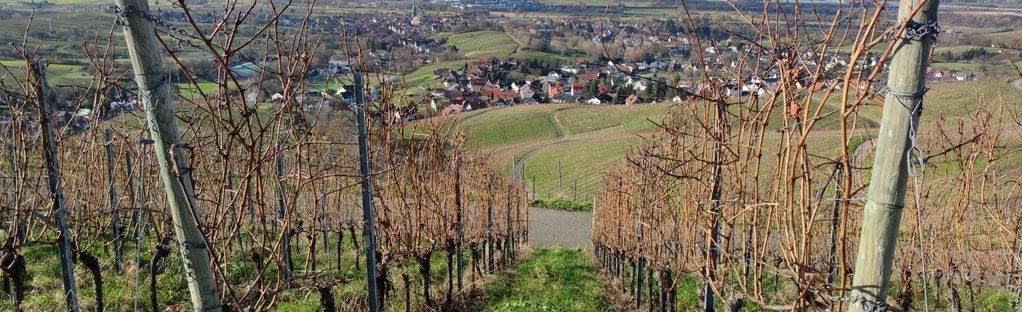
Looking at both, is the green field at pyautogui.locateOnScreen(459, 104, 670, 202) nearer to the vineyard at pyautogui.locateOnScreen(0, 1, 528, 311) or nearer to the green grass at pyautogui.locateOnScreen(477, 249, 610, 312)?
the green grass at pyautogui.locateOnScreen(477, 249, 610, 312)

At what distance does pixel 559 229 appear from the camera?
17109 millimetres

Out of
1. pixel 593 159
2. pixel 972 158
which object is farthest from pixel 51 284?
pixel 593 159

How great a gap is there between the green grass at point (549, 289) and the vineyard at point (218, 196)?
0.54 m

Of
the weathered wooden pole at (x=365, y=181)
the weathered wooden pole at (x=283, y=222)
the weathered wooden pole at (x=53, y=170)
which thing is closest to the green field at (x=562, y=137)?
the weathered wooden pole at (x=283, y=222)

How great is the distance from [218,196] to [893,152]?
8.42ft

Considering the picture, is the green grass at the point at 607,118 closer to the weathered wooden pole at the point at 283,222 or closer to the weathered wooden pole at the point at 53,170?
the weathered wooden pole at the point at 283,222

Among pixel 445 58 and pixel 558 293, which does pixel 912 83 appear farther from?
pixel 445 58

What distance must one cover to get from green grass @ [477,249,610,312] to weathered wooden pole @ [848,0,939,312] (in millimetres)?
5058

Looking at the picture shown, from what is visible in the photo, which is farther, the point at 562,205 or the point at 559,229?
the point at 562,205

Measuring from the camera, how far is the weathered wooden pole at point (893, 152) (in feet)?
5.36

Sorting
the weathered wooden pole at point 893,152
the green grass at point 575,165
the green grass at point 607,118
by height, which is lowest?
the green grass at point 575,165

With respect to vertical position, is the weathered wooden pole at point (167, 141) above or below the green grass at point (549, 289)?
above

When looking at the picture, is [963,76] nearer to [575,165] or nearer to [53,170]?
[575,165]

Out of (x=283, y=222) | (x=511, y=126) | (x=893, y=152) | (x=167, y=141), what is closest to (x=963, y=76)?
(x=511, y=126)
